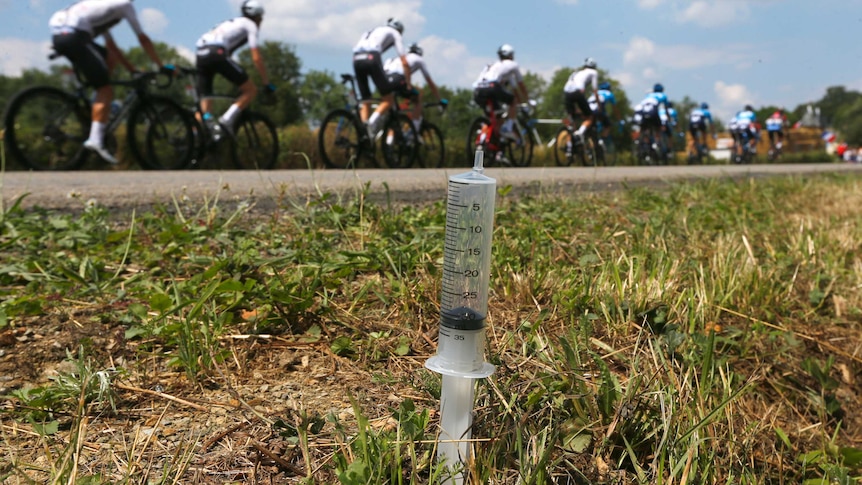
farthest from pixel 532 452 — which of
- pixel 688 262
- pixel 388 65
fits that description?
pixel 388 65

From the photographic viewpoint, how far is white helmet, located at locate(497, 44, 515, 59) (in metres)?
11.2

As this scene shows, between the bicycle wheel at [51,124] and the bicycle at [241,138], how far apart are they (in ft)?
4.03

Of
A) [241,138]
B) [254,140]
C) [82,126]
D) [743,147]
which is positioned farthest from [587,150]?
[743,147]

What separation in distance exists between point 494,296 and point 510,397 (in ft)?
2.10

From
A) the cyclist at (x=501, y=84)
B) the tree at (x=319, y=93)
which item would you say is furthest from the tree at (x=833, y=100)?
the cyclist at (x=501, y=84)

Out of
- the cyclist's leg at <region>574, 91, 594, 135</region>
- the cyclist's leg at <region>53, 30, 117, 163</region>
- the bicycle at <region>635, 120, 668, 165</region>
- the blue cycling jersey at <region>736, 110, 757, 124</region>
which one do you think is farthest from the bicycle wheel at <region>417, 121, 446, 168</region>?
the blue cycling jersey at <region>736, 110, 757, 124</region>

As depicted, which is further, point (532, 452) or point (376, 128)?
point (376, 128)

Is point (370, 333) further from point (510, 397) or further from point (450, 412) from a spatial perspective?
point (450, 412)

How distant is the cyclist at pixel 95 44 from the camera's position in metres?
6.65

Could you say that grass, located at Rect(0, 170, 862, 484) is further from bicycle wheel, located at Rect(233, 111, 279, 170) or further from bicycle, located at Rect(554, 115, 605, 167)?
bicycle, located at Rect(554, 115, 605, 167)

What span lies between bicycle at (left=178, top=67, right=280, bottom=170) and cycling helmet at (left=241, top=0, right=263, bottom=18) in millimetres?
960

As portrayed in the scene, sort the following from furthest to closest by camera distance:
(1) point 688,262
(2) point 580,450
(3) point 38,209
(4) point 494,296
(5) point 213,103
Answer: (5) point 213,103, (3) point 38,209, (1) point 688,262, (4) point 494,296, (2) point 580,450

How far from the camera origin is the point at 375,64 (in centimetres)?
911

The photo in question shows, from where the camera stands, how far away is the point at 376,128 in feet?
30.6
